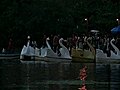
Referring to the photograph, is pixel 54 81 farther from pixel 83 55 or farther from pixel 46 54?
pixel 46 54

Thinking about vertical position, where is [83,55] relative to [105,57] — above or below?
above

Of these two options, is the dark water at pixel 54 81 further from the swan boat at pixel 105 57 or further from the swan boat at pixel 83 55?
the swan boat at pixel 83 55

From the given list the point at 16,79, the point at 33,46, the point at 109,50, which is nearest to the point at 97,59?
the point at 109,50

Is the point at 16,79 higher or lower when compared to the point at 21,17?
lower

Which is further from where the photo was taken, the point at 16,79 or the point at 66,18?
the point at 66,18

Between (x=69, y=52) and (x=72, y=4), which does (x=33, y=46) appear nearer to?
(x=69, y=52)

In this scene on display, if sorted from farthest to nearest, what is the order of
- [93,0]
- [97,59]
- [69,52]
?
[93,0] → [69,52] → [97,59]

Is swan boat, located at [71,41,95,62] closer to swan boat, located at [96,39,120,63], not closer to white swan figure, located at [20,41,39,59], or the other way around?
swan boat, located at [96,39,120,63]

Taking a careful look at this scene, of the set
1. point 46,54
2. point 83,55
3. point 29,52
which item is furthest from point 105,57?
point 29,52

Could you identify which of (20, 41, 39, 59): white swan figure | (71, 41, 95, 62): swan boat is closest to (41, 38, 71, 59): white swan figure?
(71, 41, 95, 62): swan boat

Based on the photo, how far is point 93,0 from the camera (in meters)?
60.3

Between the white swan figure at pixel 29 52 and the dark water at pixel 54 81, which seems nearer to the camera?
the dark water at pixel 54 81

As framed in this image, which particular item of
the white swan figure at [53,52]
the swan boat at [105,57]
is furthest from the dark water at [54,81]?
the white swan figure at [53,52]

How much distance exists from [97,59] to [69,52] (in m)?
3.78
